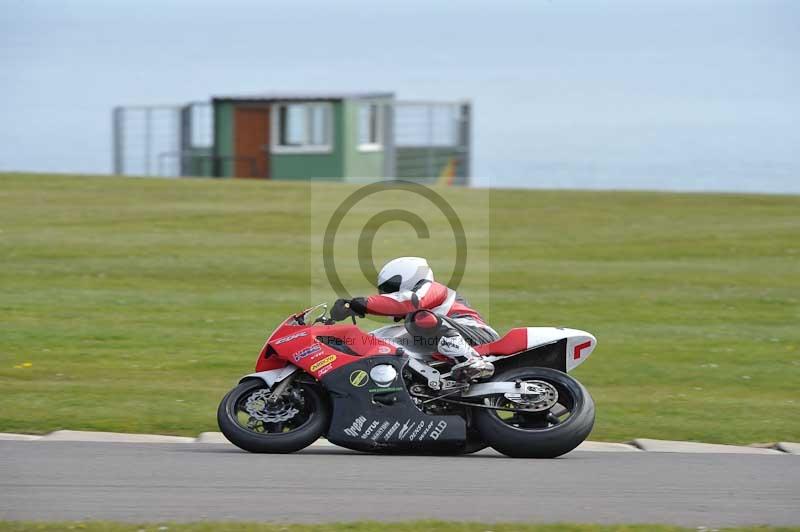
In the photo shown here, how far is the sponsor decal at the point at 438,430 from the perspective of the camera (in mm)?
8688

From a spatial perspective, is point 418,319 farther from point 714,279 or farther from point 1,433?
point 714,279

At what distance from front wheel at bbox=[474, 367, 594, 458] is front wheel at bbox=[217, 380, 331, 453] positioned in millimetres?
1101

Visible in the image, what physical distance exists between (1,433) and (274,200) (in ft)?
58.6

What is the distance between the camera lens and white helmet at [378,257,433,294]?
8836 millimetres

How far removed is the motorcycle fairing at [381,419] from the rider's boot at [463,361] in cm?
31

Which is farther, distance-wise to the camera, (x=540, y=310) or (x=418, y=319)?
(x=540, y=310)

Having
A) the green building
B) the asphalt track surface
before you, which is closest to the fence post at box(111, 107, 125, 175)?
the green building

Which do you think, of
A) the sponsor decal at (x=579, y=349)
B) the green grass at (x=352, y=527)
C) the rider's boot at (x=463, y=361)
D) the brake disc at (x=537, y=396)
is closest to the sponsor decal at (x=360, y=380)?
the rider's boot at (x=463, y=361)

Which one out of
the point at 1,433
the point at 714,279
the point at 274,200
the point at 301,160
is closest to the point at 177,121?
the point at 301,160

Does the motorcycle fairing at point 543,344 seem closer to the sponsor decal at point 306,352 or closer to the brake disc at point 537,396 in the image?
the brake disc at point 537,396

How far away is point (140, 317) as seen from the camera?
15312mm

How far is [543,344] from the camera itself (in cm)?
873

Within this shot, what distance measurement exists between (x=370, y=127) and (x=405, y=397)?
2713 centimetres

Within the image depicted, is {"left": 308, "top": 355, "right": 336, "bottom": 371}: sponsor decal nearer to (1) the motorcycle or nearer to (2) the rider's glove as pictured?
(1) the motorcycle
